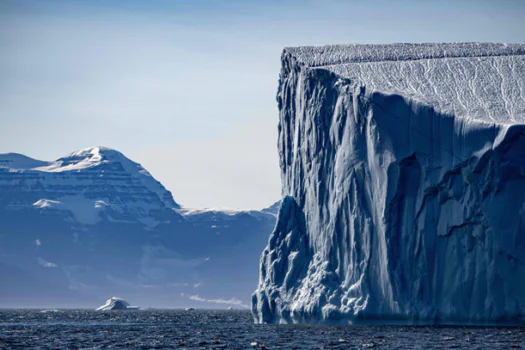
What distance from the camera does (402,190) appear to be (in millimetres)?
47656

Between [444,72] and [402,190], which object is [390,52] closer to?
[444,72]

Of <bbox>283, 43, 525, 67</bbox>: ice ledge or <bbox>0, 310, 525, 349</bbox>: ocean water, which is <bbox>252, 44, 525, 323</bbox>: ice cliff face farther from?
<bbox>0, 310, 525, 349</bbox>: ocean water

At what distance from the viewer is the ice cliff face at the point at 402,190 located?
146 ft

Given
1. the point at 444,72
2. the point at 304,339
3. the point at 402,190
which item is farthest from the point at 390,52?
the point at 304,339

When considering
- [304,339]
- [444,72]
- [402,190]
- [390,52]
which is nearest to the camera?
[304,339]

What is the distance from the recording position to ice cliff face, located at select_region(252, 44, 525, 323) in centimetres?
4462

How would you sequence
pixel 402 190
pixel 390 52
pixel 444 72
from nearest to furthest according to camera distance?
pixel 402 190 < pixel 444 72 < pixel 390 52

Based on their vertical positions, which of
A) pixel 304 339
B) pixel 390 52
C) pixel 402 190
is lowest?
pixel 304 339

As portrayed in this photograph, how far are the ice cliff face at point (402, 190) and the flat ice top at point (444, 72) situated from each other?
0.06 m

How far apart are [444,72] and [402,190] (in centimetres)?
847

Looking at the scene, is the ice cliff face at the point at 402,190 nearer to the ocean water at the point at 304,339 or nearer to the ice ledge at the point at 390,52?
the ice ledge at the point at 390,52

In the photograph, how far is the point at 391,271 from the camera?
47.5 m

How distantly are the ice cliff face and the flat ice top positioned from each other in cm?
6


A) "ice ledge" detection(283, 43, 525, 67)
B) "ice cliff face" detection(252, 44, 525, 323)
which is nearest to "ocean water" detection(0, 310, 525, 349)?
"ice cliff face" detection(252, 44, 525, 323)
